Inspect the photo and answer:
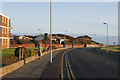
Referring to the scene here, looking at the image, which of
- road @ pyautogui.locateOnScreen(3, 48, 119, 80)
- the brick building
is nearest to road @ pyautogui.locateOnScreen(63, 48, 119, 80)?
road @ pyautogui.locateOnScreen(3, 48, 119, 80)

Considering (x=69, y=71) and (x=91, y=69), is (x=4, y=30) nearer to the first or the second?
(x=91, y=69)

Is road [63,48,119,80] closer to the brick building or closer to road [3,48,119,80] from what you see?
road [3,48,119,80]

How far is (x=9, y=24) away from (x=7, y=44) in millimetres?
6192

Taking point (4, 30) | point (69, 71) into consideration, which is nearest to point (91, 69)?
point (69, 71)

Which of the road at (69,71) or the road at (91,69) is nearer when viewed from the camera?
the road at (69,71)

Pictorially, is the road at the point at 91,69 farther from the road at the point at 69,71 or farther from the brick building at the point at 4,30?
the brick building at the point at 4,30

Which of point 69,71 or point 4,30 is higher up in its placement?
point 4,30

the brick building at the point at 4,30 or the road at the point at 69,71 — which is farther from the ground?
the brick building at the point at 4,30

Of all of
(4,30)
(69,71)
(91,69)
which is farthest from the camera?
(4,30)

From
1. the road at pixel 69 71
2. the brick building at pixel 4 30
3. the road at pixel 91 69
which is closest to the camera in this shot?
the road at pixel 69 71

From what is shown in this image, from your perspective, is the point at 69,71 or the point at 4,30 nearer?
the point at 69,71

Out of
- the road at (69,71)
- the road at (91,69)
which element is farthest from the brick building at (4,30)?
the road at (69,71)

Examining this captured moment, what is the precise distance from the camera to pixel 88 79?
480 inches

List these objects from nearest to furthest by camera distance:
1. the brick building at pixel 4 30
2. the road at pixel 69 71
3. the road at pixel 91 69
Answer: the road at pixel 69 71
the road at pixel 91 69
the brick building at pixel 4 30
